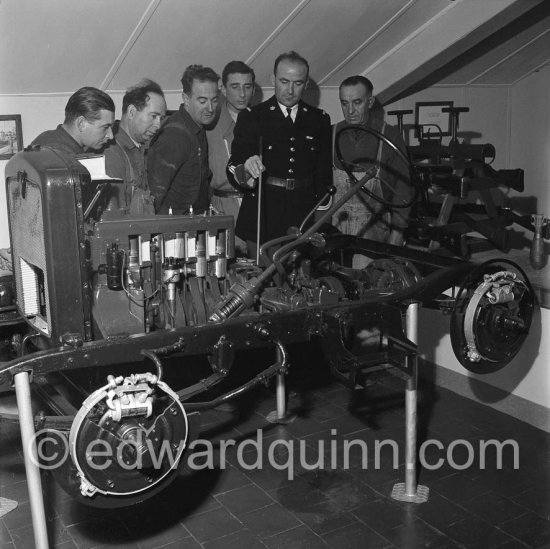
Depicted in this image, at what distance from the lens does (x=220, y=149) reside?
5125 millimetres

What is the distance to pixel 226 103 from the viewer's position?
5.18 m

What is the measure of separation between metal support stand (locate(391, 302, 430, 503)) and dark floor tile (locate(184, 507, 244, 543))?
0.77 metres

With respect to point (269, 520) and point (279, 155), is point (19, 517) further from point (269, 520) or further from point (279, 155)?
point (279, 155)

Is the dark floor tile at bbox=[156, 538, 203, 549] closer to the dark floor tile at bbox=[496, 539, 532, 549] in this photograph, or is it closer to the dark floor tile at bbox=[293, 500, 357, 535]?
the dark floor tile at bbox=[293, 500, 357, 535]

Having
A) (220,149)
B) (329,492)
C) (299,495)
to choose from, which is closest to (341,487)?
(329,492)

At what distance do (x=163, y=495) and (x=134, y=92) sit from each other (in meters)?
2.39

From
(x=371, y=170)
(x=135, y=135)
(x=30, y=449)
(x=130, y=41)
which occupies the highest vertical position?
(x=130, y=41)

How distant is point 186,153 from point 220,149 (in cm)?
78

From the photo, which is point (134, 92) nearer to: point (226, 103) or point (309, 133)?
point (226, 103)

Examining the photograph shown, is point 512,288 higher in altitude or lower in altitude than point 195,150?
lower

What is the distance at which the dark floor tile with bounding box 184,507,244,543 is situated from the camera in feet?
10.5

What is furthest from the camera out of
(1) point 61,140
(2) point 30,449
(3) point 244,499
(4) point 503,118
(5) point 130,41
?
(4) point 503,118

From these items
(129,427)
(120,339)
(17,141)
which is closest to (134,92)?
(17,141)

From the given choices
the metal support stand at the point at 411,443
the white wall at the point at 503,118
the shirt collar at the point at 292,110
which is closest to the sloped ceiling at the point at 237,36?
the white wall at the point at 503,118
